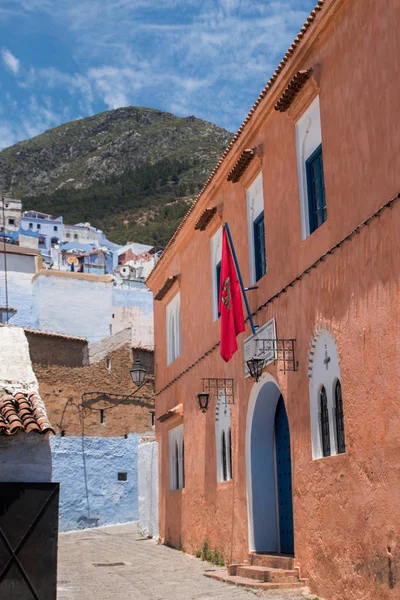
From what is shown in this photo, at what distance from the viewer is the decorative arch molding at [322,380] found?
951 cm

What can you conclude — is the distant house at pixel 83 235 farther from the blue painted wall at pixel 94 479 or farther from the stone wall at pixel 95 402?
the blue painted wall at pixel 94 479

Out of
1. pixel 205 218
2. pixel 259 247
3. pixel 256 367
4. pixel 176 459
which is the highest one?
pixel 205 218

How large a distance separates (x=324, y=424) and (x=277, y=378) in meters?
1.48

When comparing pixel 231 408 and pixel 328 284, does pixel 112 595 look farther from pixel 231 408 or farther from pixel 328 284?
pixel 328 284

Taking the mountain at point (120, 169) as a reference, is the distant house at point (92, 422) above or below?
below

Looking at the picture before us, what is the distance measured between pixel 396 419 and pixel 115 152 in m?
119

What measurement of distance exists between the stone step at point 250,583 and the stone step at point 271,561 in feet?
1.14

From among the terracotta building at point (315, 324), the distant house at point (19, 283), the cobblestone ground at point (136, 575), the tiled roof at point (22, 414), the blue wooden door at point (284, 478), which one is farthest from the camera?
the distant house at point (19, 283)

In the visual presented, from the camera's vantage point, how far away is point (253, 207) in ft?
42.3

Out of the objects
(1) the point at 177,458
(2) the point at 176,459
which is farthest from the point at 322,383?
(2) the point at 176,459

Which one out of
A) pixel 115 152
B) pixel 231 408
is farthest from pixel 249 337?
pixel 115 152

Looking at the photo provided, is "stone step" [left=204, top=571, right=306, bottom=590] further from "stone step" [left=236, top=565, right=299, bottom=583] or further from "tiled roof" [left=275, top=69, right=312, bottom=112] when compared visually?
"tiled roof" [left=275, top=69, right=312, bottom=112]

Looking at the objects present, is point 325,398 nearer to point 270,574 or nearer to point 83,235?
point 270,574

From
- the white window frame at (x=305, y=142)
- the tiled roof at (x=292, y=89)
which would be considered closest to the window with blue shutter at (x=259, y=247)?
the white window frame at (x=305, y=142)
